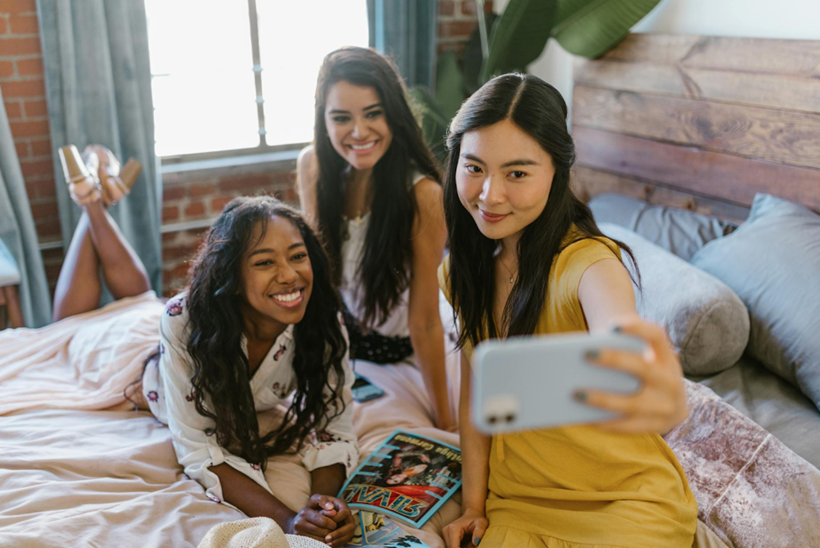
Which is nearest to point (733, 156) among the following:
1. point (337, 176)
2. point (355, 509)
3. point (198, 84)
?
point (337, 176)

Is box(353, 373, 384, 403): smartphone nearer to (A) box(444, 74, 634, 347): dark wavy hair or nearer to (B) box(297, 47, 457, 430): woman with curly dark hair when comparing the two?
(B) box(297, 47, 457, 430): woman with curly dark hair

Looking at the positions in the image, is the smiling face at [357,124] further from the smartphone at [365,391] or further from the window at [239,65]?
the window at [239,65]

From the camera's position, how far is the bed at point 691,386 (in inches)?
47.3

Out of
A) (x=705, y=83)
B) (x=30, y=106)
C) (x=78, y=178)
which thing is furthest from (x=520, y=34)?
(x=30, y=106)

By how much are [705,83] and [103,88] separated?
199 cm

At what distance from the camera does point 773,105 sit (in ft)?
5.85

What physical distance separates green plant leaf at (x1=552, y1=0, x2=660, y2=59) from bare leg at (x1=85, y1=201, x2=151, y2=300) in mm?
1586

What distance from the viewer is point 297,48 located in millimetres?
3027

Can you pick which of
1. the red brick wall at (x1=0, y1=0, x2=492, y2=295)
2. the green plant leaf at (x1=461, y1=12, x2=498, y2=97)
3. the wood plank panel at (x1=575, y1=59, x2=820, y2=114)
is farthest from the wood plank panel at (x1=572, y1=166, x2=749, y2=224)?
the red brick wall at (x1=0, y1=0, x2=492, y2=295)

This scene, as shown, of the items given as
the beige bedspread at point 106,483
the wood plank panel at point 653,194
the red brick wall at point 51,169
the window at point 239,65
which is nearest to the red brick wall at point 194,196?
the red brick wall at point 51,169

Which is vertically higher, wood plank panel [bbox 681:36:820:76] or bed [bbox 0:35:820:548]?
wood plank panel [bbox 681:36:820:76]

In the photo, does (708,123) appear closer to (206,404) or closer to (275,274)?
(275,274)

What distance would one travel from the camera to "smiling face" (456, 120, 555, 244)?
1.01 metres

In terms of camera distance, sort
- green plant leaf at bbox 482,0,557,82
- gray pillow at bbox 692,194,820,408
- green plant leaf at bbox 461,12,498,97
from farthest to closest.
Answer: green plant leaf at bbox 461,12,498,97, green plant leaf at bbox 482,0,557,82, gray pillow at bbox 692,194,820,408
